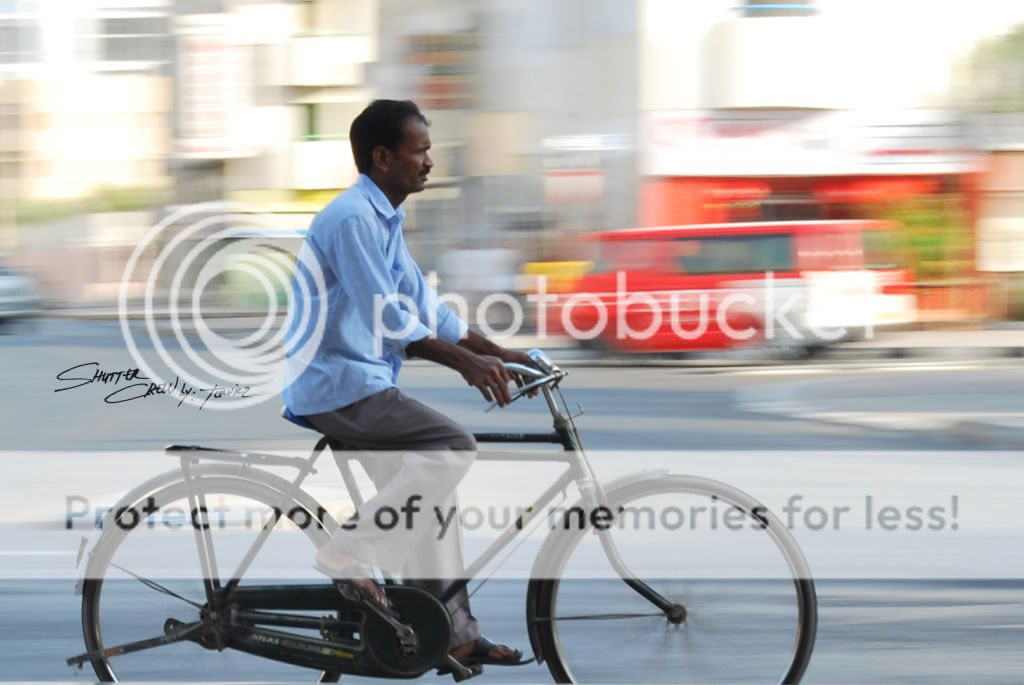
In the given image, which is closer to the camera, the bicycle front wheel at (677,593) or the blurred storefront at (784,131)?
the bicycle front wheel at (677,593)

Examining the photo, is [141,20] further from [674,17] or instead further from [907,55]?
[907,55]

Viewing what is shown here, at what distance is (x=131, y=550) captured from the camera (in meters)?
3.95

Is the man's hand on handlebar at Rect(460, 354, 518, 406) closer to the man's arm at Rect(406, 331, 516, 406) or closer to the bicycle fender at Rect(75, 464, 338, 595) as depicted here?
the man's arm at Rect(406, 331, 516, 406)

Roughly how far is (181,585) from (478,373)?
101 centimetres

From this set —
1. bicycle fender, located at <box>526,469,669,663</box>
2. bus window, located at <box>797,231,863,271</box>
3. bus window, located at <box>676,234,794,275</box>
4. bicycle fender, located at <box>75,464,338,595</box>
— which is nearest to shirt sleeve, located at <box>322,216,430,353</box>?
bicycle fender, located at <box>75,464,338,595</box>

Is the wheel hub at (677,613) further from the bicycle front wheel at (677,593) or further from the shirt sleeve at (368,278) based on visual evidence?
the shirt sleeve at (368,278)

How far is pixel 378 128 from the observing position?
145 inches

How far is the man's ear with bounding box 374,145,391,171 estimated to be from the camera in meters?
3.67

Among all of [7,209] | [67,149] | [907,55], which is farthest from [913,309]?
[67,149]

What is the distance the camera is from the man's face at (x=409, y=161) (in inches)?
144

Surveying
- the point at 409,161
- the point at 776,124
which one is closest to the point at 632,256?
the point at 776,124

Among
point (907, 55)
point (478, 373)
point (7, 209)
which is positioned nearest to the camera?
point (478, 373)

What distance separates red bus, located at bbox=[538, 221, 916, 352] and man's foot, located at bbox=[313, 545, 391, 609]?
40.2 ft

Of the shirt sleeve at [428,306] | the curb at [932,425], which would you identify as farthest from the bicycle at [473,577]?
the curb at [932,425]
